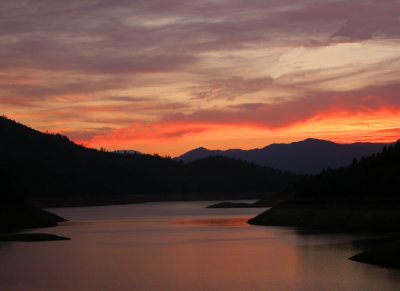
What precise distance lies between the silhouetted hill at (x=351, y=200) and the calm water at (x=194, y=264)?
8161 millimetres

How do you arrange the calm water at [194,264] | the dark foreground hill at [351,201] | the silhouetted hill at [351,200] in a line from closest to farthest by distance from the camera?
the calm water at [194,264] → the dark foreground hill at [351,201] → the silhouetted hill at [351,200]

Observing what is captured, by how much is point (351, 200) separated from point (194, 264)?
143 feet

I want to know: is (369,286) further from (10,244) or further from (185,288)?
(10,244)

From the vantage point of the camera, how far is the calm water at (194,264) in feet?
164

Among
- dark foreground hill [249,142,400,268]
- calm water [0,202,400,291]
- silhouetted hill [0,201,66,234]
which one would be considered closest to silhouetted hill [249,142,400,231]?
dark foreground hill [249,142,400,268]

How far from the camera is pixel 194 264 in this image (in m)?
62.3

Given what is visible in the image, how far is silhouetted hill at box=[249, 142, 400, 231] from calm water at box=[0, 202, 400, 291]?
321 inches

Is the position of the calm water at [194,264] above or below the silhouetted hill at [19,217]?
below

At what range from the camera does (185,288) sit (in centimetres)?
4862

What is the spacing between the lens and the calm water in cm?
4984

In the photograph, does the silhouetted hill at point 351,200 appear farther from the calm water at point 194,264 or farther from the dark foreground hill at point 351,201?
the calm water at point 194,264

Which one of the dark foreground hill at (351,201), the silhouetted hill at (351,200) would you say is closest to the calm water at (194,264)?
the dark foreground hill at (351,201)

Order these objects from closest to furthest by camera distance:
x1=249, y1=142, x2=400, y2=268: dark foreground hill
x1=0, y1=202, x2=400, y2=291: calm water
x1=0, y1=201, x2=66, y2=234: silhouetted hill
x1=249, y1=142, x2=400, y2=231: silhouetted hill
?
x1=0, y1=202, x2=400, y2=291: calm water → x1=249, y1=142, x2=400, y2=268: dark foreground hill → x1=249, y1=142, x2=400, y2=231: silhouetted hill → x1=0, y1=201, x2=66, y2=234: silhouetted hill

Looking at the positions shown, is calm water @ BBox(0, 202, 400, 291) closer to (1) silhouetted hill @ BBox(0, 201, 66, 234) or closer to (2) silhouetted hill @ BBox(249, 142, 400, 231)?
(2) silhouetted hill @ BBox(249, 142, 400, 231)
